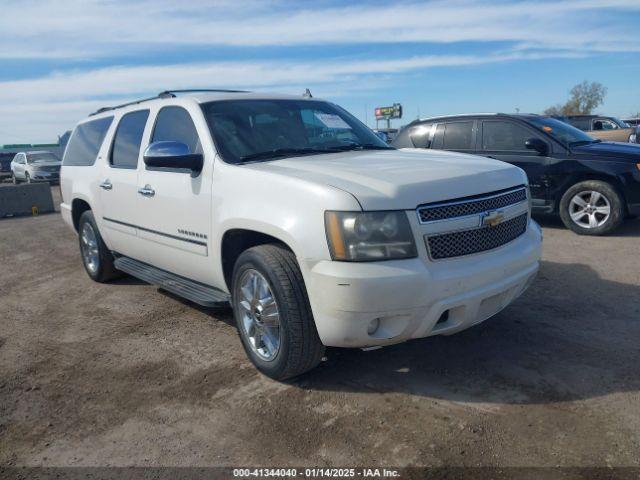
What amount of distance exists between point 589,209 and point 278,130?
5102 millimetres

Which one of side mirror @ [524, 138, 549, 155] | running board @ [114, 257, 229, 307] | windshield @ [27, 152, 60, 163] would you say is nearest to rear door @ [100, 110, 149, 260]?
running board @ [114, 257, 229, 307]

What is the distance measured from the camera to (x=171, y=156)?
3627 mm

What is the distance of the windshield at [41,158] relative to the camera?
23.0 metres

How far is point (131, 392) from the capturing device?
340cm

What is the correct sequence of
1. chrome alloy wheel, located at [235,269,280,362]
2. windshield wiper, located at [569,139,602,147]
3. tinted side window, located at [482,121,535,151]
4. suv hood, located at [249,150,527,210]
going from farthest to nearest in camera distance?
1. tinted side window, located at [482,121,535,151]
2. windshield wiper, located at [569,139,602,147]
3. chrome alloy wheel, located at [235,269,280,362]
4. suv hood, located at [249,150,527,210]

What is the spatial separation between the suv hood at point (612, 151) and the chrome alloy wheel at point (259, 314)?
5793 millimetres

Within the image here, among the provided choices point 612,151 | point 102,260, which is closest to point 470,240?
point 102,260

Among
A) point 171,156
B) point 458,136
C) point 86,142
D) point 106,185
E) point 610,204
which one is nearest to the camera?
point 171,156

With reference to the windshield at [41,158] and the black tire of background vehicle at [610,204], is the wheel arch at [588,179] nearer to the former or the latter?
the black tire of background vehicle at [610,204]

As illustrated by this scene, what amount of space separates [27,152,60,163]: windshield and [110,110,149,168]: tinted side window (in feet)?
67.2

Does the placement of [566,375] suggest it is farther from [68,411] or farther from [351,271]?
[68,411]

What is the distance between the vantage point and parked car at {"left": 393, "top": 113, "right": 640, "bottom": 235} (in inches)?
277

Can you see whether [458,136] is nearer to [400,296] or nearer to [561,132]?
[561,132]

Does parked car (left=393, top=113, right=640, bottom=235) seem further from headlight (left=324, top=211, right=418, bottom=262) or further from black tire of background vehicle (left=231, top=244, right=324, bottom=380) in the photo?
black tire of background vehicle (left=231, top=244, right=324, bottom=380)
